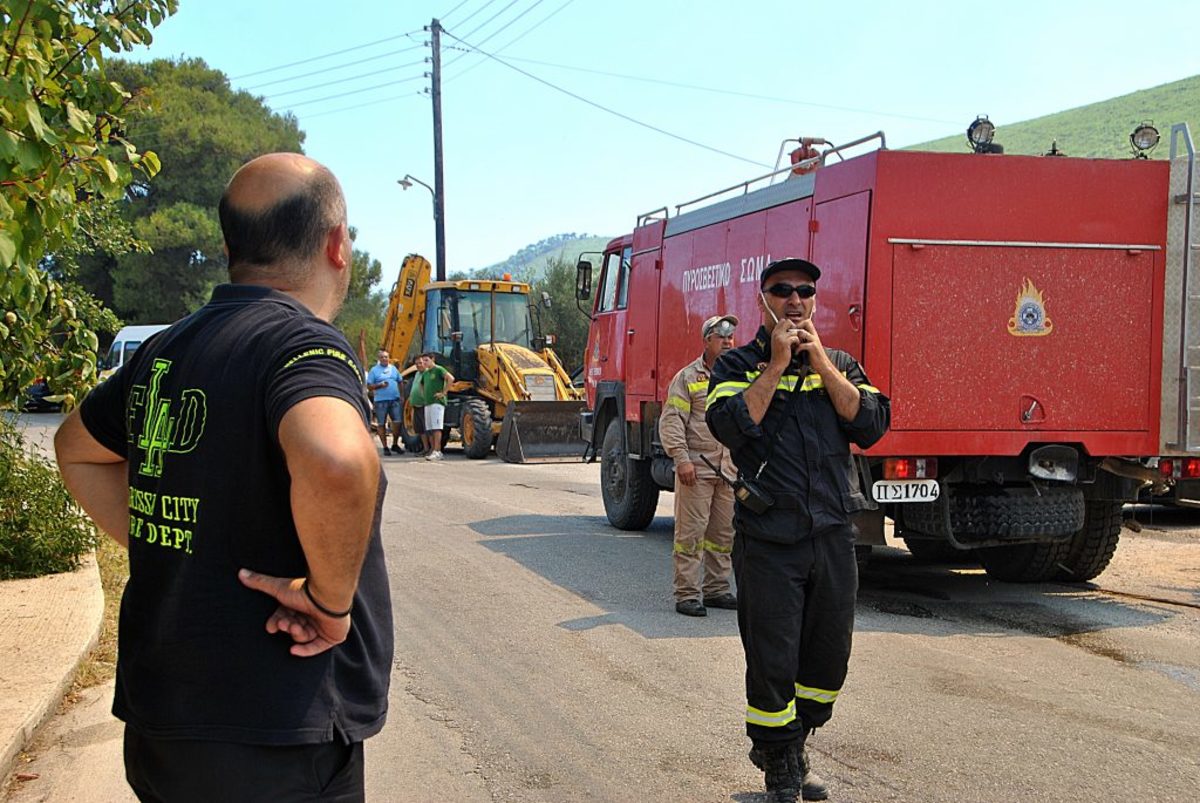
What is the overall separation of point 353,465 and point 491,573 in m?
7.42

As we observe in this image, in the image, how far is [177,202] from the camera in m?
46.4

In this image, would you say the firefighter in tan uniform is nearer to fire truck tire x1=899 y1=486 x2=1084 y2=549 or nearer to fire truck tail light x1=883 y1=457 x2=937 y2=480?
fire truck tail light x1=883 y1=457 x2=937 y2=480

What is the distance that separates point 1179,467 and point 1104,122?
85.5 meters

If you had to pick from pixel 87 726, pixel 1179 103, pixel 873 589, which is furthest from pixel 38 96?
pixel 1179 103

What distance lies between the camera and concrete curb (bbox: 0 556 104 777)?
5215 mm

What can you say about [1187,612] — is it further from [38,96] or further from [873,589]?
[38,96]

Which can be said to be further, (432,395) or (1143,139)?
(432,395)

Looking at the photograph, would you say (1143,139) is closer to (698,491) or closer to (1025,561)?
(1025,561)

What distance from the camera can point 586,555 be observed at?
33.7 feet

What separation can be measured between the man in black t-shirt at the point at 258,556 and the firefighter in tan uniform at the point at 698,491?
568cm

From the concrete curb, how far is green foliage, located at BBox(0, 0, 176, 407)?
129cm

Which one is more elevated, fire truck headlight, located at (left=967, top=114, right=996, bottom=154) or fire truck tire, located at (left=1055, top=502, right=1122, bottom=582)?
fire truck headlight, located at (left=967, top=114, right=996, bottom=154)

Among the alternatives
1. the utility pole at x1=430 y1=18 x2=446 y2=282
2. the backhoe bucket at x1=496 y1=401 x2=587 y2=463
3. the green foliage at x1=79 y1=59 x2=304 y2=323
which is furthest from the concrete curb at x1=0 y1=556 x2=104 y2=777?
the green foliage at x1=79 y1=59 x2=304 y2=323

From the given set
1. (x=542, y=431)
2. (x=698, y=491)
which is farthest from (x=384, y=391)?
(x=698, y=491)
